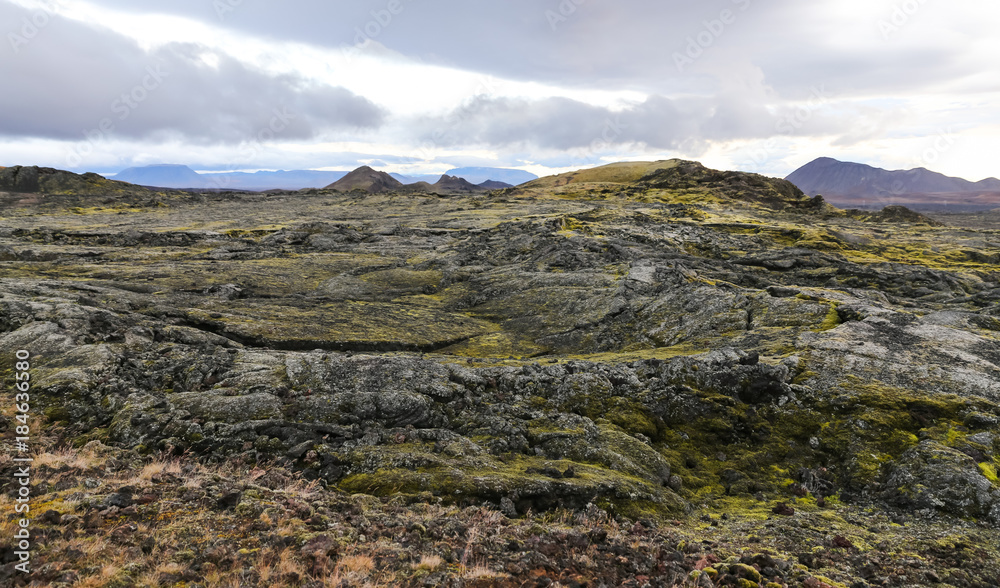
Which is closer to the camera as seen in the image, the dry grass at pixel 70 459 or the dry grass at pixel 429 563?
the dry grass at pixel 429 563

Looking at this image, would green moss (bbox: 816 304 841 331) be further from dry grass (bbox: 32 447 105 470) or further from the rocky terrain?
dry grass (bbox: 32 447 105 470)

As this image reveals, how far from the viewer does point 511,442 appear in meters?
17.7

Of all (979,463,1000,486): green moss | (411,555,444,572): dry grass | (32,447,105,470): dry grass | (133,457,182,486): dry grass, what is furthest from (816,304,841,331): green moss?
(32,447,105,470): dry grass

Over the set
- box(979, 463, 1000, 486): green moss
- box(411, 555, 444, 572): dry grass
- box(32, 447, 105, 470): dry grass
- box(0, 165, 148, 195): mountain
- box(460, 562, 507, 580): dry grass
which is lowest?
box(411, 555, 444, 572): dry grass

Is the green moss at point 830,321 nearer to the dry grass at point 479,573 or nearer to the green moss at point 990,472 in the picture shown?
the green moss at point 990,472

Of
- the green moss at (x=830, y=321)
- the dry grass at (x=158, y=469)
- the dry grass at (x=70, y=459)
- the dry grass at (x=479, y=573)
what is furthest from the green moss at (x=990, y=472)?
the dry grass at (x=70, y=459)

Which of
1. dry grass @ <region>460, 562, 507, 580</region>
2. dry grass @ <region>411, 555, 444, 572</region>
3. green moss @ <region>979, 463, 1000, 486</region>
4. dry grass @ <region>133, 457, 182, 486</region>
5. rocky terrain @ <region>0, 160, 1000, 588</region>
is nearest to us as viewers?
dry grass @ <region>460, 562, 507, 580</region>

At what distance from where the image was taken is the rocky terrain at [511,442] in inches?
418

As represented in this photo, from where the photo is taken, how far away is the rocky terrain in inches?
418

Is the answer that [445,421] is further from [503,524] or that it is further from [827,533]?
[827,533]

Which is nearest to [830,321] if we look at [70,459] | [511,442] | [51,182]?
[511,442]

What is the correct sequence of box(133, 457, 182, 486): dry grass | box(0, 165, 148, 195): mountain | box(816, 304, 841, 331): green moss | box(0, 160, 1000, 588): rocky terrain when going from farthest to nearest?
box(0, 165, 148, 195): mountain
box(816, 304, 841, 331): green moss
box(133, 457, 182, 486): dry grass
box(0, 160, 1000, 588): rocky terrain

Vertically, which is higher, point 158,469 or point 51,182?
point 51,182

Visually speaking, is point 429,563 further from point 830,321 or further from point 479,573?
point 830,321
